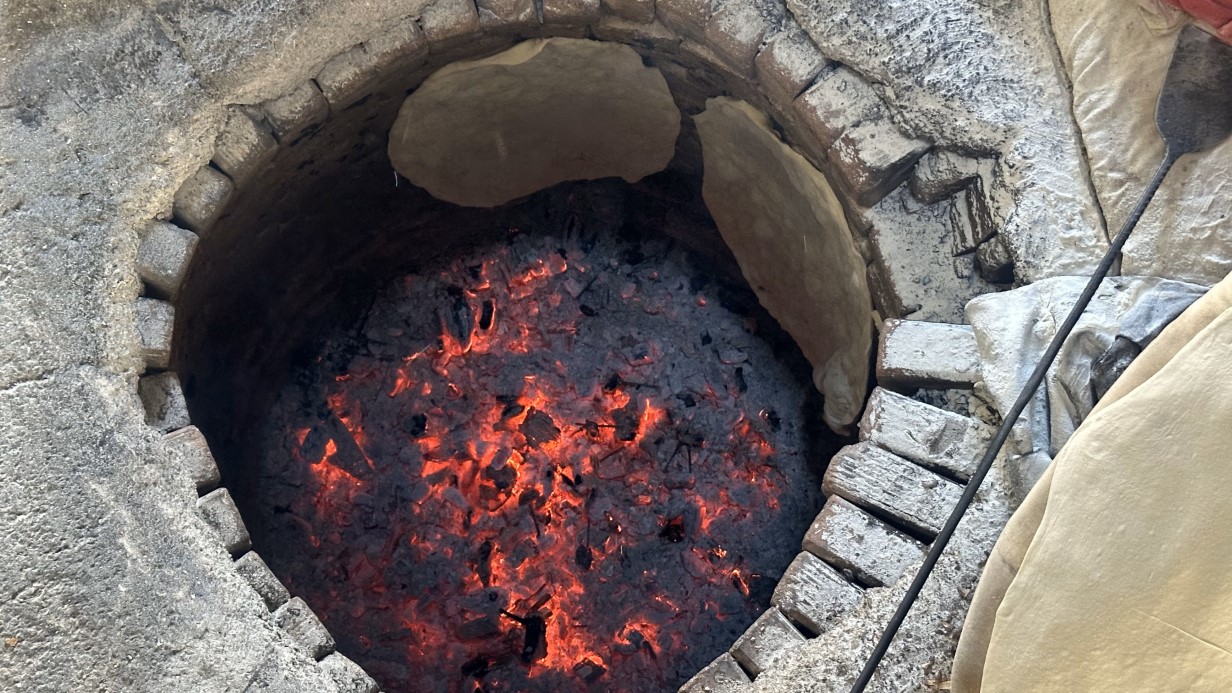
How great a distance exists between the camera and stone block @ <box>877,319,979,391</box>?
2.31 meters

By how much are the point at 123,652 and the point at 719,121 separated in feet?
7.87

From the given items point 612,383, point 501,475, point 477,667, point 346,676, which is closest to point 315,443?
point 501,475

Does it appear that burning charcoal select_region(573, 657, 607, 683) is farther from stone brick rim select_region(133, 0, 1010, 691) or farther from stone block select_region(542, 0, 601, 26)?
stone block select_region(542, 0, 601, 26)

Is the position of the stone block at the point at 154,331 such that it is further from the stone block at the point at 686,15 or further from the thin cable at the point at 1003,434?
the thin cable at the point at 1003,434

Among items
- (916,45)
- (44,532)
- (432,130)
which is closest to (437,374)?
(432,130)

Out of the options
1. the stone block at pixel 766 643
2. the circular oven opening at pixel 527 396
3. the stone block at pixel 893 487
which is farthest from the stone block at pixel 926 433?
the circular oven opening at pixel 527 396

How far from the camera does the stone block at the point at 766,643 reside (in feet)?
7.20

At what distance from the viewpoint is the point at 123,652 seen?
2.15 m

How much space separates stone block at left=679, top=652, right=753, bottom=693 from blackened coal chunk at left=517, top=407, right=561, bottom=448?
5.57 feet

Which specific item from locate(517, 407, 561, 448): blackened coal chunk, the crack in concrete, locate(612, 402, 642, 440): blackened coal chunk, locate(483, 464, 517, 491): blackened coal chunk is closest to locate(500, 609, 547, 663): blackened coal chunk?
locate(483, 464, 517, 491): blackened coal chunk

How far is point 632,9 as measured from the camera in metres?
2.82

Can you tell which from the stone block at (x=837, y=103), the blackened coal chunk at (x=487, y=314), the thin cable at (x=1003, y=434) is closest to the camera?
the thin cable at (x=1003, y=434)

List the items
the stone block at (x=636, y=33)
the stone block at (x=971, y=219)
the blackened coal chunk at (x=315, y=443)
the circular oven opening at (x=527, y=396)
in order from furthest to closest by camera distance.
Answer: the blackened coal chunk at (x=315, y=443) < the circular oven opening at (x=527, y=396) < the stone block at (x=636, y=33) < the stone block at (x=971, y=219)

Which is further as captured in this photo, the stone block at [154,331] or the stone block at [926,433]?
the stone block at [154,331]
